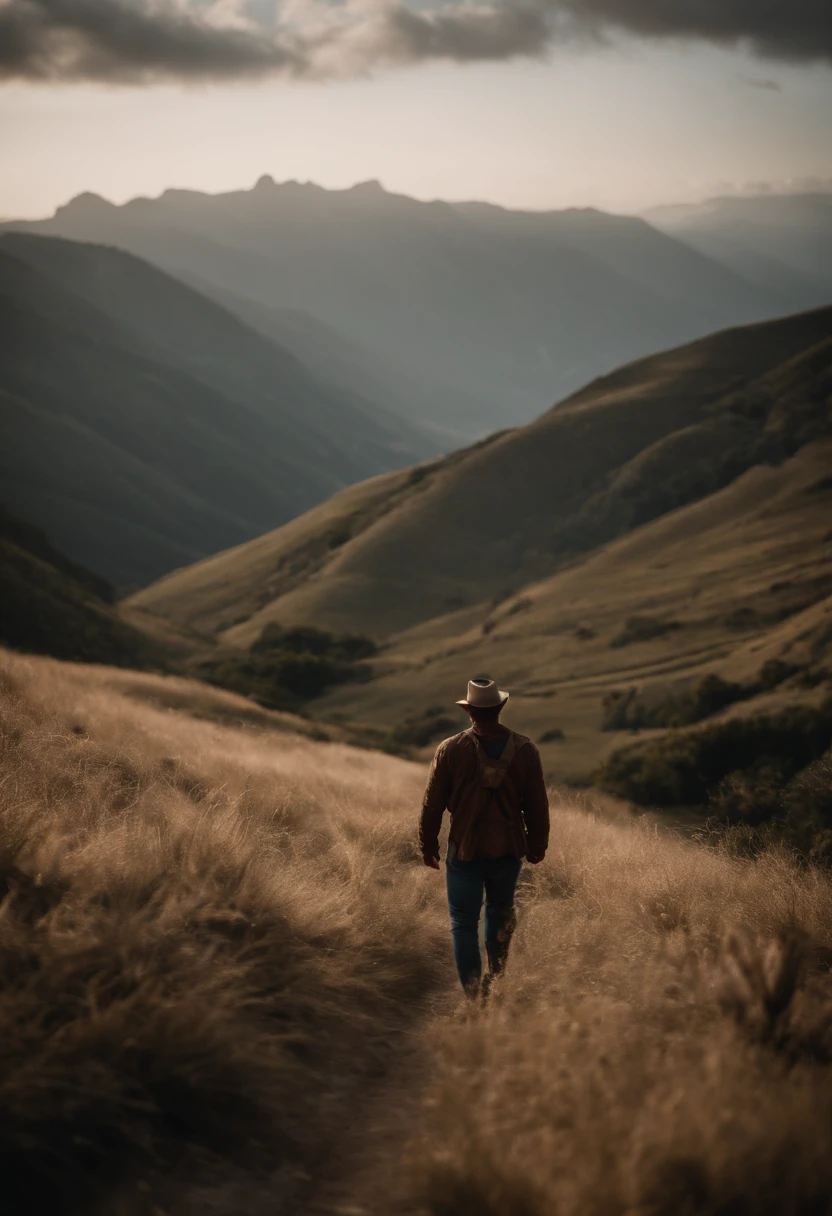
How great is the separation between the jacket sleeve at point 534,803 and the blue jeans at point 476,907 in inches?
6.5

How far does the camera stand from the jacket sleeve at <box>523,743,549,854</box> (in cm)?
556

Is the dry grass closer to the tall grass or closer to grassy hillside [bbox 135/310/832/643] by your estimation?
the tall grass

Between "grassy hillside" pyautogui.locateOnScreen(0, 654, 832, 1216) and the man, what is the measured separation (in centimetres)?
29

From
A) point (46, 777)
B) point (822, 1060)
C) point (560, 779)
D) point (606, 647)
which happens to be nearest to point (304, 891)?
point (46, 777)

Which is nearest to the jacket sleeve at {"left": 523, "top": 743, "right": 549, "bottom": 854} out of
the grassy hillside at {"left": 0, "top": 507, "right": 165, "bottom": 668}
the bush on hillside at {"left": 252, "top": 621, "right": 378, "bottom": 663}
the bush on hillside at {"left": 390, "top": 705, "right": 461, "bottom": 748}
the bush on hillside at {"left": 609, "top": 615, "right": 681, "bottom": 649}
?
the grassy hillside at {"left": 0, "top": 507, "right": 165, "bottom": 668}

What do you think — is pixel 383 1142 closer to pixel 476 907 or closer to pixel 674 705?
pixel 476 907

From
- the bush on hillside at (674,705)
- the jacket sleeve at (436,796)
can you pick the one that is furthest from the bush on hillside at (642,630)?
the jacket sleeve at (436,796)

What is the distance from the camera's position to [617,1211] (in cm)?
319

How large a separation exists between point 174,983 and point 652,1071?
2.23 m

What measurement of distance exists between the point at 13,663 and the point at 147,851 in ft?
32.4

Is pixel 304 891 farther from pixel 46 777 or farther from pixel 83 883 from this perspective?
pixel 46 777

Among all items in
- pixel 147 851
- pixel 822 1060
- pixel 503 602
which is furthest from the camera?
pixel 503 602

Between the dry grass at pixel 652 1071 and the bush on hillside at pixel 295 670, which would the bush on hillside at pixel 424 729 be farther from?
the dry grass at pixel 652 1071

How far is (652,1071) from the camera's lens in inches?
151
